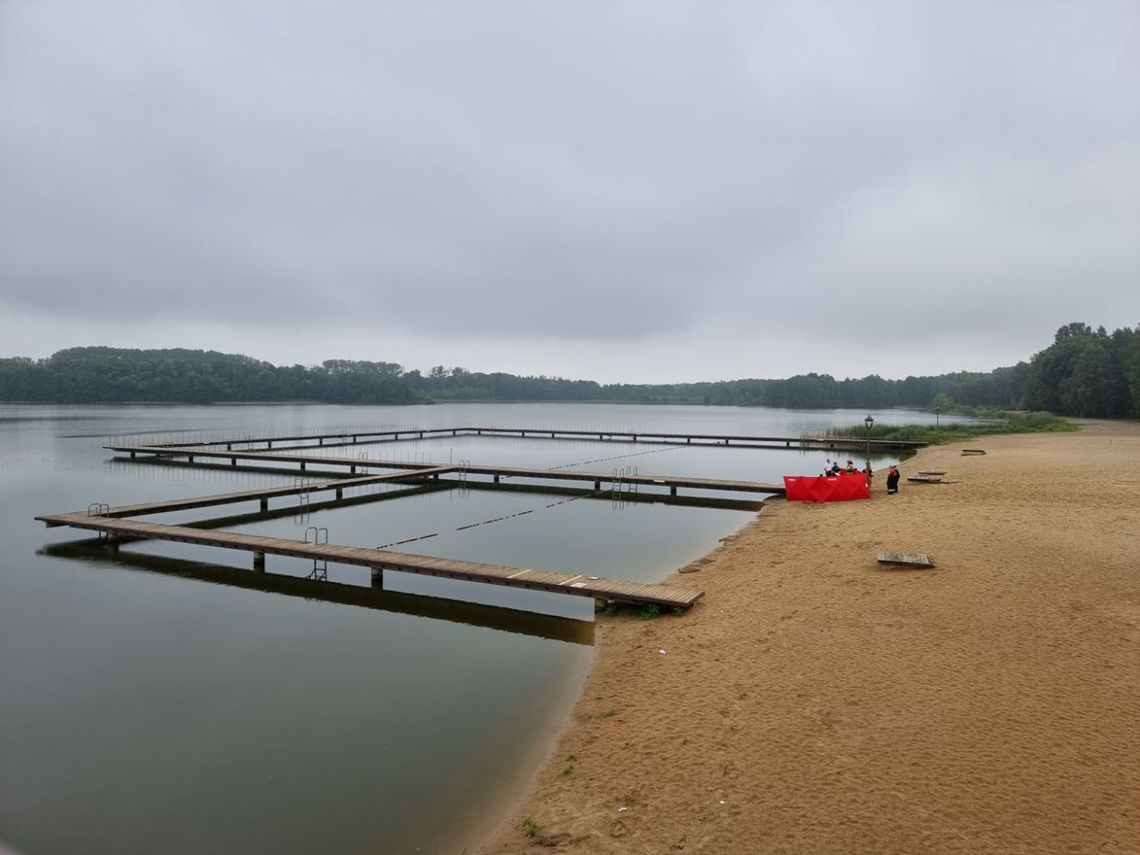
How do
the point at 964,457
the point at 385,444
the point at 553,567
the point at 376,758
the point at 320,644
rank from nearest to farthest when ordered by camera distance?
the point at 376,758 → the point at 320,644 → the point at 553,567 → the point at 964,457 → the point at 385,444

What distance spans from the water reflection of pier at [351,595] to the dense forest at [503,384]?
75705 millimetres

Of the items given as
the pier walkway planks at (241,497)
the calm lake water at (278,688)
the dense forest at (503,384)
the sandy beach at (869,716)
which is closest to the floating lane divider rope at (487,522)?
the calm lake water at (278,688)

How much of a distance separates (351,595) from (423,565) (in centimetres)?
170

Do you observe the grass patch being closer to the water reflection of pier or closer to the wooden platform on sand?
the wooden platform on sand

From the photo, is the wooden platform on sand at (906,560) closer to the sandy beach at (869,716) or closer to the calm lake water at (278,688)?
the sandy beach at (869,716)

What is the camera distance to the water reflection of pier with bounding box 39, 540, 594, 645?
10906 millimetres

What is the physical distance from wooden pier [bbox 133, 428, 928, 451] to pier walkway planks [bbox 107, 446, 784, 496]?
2339 mm

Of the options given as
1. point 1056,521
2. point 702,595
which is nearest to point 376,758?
point 702,595

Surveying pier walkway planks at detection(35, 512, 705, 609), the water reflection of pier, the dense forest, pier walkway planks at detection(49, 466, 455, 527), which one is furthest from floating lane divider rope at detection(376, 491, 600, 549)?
the dense forest

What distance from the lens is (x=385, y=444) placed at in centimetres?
5019

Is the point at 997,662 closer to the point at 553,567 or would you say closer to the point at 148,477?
the point at 553,567

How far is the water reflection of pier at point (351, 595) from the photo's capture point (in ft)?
35.8

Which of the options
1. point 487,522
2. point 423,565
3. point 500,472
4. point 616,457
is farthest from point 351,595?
point 616,457

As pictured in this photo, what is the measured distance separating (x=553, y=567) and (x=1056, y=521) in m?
11.4
